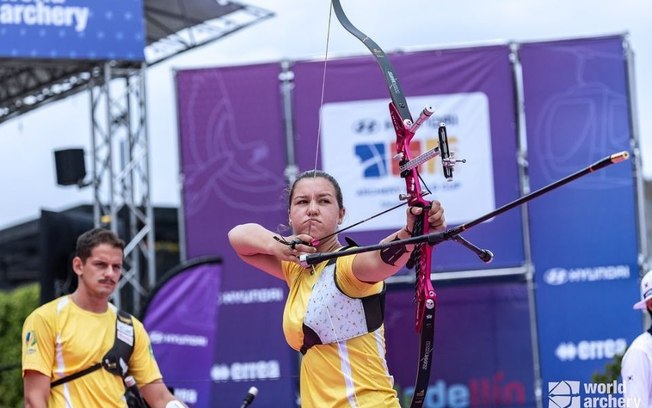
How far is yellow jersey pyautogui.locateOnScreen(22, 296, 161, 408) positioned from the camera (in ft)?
16.7

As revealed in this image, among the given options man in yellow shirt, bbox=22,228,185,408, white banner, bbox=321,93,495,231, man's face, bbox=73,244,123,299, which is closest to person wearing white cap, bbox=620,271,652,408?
man in yellow shirt, bbox=22,228,185,408

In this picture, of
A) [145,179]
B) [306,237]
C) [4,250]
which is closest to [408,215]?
[306,237]

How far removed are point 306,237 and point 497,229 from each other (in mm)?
8118

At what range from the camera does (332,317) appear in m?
3.48

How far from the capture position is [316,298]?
3535 millimetres

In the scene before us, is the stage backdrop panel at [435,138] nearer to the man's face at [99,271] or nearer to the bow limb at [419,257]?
the man's face at [99,271]

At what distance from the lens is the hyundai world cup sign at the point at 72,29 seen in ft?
31.0

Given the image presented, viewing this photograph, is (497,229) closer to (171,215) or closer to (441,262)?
(441,262)

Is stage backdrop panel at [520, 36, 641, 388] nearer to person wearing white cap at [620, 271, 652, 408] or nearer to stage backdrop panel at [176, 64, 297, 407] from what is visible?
stage backdrop panel at [176, 64, 297, 407]

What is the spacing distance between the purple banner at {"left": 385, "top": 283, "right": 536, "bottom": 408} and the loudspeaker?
3331mm

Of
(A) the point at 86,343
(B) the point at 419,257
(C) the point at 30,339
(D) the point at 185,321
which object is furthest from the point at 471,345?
(B) the point at 419,257

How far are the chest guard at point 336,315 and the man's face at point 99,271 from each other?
1.98 m

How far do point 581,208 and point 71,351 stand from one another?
7321 mm

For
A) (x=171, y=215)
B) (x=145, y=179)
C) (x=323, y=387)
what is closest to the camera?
(x=323, y=387)
